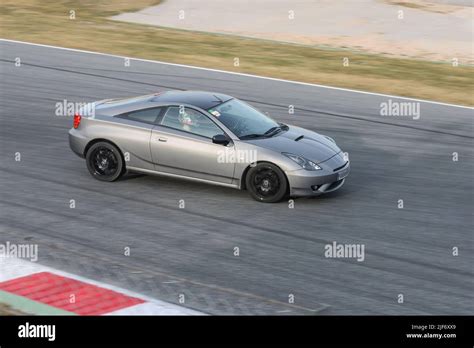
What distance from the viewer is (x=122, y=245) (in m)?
12.4

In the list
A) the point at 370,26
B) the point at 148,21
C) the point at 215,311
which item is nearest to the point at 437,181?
the point at 215,311

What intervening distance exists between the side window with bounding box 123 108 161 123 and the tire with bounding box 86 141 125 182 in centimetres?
57

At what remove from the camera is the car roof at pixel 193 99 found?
46.8 feet

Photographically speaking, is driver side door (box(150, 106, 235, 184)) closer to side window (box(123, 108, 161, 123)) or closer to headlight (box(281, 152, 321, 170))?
side window (box(123, 108, 161, 123))

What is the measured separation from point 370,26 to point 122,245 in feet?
59.8

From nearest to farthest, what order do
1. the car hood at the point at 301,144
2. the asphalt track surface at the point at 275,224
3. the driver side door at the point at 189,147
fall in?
the asphalt track surface at the point at 275,224 → the car hood at the point at 301,144 → the driver side door at the point at 189,147

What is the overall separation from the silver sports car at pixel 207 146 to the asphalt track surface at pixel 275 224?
1.16ft

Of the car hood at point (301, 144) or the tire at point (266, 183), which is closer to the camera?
the tire at point (266, 183)

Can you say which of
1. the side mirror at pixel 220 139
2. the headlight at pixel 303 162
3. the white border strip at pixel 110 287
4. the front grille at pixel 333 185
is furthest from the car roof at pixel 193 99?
the white border strip at pixel 110 287

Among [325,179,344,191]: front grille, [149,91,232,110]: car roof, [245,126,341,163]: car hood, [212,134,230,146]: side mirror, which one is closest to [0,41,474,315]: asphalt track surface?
[325,179,344,191]: front grille

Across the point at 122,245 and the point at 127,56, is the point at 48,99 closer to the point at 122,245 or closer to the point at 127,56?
the point at 127,56

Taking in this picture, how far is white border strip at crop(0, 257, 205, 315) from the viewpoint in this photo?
1014 centimetres

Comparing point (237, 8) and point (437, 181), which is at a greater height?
point (237, 8)

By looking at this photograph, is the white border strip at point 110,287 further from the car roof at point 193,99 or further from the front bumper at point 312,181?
the car roof at point 193,99
